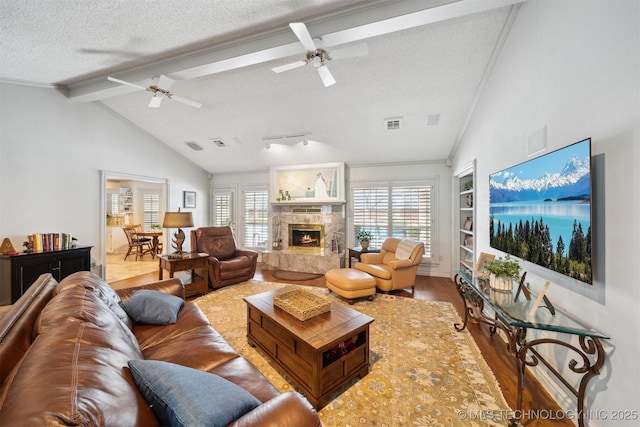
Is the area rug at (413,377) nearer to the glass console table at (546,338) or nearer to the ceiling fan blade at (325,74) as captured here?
the glass console table at (546,338)

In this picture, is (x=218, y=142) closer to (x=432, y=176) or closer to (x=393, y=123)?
(x=393, y=123)

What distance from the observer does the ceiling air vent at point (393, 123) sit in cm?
389

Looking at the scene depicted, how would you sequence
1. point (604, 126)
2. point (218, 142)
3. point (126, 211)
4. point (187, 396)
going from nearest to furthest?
1. point (187, 396)
2. point (604, 126)
3. point (218, 142)
4. point (126, 211)

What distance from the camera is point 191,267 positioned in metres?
3.80

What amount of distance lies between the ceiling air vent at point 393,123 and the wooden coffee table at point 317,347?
3.11m

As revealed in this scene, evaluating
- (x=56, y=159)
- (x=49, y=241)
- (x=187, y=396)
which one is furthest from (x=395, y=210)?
(x=56, y=159)

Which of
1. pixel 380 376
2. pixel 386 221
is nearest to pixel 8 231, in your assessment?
pixel 380 376

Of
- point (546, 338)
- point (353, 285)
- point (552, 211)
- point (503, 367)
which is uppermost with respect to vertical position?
point (552, 211)

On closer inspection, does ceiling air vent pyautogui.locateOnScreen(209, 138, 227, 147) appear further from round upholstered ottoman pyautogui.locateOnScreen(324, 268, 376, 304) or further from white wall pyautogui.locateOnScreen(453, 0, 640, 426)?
white wall pyautogui.locateOnScreen(453, 0, 640, 426)

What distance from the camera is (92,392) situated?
0.70m

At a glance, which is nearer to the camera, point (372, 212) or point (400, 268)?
point (400, 268)

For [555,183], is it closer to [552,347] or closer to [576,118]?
[576,118]

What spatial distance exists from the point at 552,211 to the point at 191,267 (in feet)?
14.3

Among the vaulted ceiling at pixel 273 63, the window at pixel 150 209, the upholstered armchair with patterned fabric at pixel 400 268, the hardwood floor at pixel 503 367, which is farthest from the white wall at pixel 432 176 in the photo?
the window at pixel 150 209
